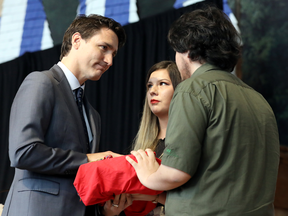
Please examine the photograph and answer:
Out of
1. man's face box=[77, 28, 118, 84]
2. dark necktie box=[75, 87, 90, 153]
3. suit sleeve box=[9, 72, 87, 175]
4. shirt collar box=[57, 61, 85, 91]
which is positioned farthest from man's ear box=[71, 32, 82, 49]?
suit sleeve box=[9, 72, 87, 175]

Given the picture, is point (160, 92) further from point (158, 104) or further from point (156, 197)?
point (156, 197)

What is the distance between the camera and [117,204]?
150 cm

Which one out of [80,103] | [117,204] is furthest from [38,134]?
[117,204]

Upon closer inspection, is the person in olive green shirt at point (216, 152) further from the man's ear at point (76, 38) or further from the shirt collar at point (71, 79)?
the man's ear at point (76, 38)

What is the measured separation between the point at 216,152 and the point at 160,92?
123 cm

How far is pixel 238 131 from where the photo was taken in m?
1.07

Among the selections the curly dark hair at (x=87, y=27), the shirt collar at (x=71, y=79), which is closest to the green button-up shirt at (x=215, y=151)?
the shirt collar at (x=71, y=79)

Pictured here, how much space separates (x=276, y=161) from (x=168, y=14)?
114 inches

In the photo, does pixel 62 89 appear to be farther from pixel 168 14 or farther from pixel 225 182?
pixel 168 14

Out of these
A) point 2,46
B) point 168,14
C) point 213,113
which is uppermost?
point 168,14

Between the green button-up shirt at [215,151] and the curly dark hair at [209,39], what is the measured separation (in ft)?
0.42

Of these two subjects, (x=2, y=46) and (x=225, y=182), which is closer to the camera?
(x=225, y=182)

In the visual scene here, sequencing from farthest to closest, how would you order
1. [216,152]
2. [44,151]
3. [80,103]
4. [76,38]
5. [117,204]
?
[76,38], [80,103], [117,204], [44,151], [216,152]

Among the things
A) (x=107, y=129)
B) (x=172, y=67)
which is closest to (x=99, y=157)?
(x=172, y=67)
